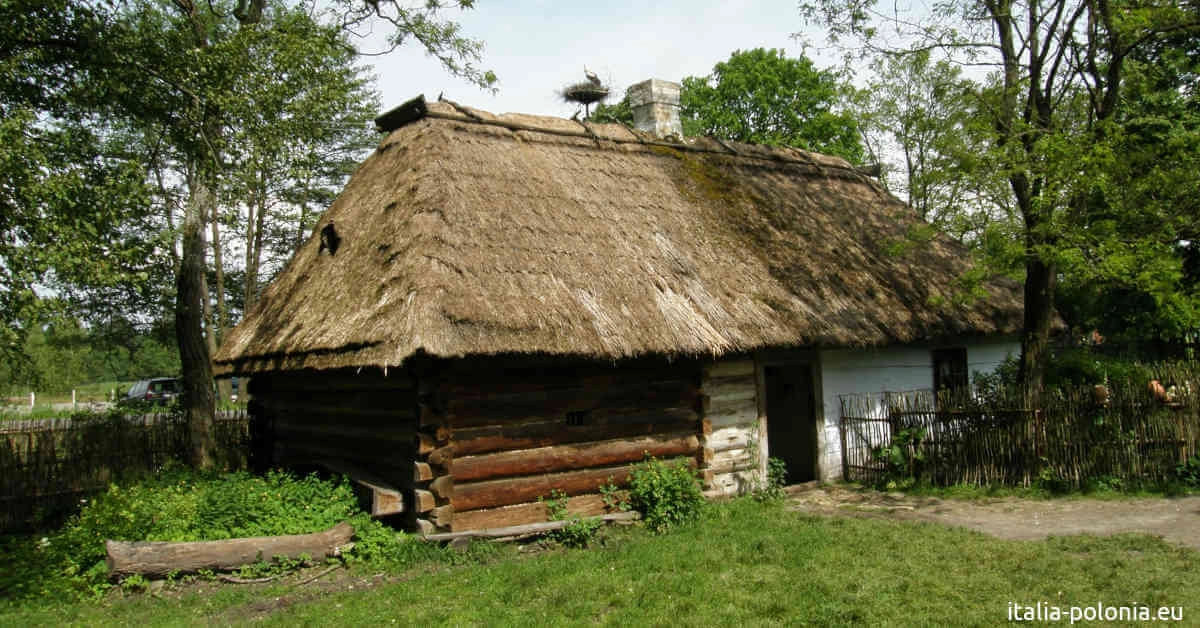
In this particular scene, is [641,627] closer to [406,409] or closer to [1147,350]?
[406,409]

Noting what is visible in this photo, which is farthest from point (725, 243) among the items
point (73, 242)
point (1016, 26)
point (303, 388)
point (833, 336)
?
point (73, 242)

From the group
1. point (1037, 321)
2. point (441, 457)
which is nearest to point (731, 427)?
point (441, 457)

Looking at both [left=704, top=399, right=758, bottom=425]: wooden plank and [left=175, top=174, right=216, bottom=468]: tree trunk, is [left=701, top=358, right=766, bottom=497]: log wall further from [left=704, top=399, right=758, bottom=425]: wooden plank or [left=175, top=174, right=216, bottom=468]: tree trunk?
[left=175, top=174, right=216, bottom=468]: tree trunk

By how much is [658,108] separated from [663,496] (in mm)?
7774

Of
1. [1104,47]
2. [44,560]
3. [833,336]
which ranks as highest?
[1104,47]

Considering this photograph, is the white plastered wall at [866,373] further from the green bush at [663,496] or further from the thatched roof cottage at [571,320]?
the green bush at [663,496]

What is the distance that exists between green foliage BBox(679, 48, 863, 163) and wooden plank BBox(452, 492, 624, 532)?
20914mm

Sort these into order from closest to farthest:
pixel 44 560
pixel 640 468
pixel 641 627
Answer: pixel 641 627
pixel 44 560
pixel 640 468

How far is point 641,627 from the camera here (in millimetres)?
5652

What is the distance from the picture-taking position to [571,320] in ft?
27.9

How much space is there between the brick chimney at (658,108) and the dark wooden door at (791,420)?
468 centimetres

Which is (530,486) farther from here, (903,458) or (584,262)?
(903,458)

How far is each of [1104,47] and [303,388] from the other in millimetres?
11258

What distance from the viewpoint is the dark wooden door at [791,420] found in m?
12.0
